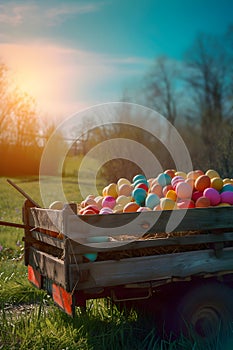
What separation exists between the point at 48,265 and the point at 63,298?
364mm

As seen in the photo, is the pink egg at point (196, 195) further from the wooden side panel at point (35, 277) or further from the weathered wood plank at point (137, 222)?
the wooden side panel at point (35, 277)

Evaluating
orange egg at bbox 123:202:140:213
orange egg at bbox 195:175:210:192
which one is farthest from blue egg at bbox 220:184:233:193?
orange egg at bbox 123:202:140:213

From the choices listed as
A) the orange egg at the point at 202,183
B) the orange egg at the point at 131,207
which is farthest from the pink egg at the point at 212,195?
the orange egg at the point at 131,207

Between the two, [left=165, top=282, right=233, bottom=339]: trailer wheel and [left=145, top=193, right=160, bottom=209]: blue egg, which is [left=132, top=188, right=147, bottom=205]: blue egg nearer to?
[left=145, top=193, right=160, bottom=209]: blue egg

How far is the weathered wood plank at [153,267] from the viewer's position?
2.86 m

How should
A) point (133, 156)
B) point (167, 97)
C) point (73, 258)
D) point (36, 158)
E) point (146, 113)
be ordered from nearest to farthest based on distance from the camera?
point (73, 258), point (133, 156), point (146, 113), point (167, 97), point (36, 158)

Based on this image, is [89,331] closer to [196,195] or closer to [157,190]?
[157,190]

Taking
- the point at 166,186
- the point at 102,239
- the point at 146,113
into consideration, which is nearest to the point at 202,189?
the point at 166,186

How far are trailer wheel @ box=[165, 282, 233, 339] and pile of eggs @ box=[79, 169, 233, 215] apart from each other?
636 millimetres

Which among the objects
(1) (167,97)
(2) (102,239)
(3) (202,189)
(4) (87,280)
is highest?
(1) (167,97)

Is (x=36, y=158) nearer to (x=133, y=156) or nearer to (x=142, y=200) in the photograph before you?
(x=133, y=156)

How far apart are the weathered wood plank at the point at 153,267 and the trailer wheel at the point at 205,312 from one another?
0.16 metres

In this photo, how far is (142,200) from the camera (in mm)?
3703

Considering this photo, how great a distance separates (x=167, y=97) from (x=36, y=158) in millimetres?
6042
